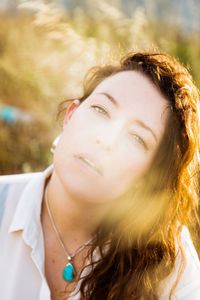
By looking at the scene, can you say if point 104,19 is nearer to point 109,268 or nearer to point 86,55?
point 86,55

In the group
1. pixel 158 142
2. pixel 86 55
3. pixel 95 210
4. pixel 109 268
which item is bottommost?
pixel 109 268

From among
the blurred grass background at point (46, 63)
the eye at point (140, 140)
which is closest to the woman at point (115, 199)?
the eye at point (140, 140)

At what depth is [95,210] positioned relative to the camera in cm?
238

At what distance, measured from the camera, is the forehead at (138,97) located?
216 centimetres

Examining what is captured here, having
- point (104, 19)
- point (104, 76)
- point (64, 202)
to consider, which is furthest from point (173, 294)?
point (104, 19)

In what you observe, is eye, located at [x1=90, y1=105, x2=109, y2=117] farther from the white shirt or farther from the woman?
the white shirt

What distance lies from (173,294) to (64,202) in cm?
62

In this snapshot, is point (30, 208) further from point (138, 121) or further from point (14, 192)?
point (138, 121)

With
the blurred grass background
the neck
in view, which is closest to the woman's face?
the neck

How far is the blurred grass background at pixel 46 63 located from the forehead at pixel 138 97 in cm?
139

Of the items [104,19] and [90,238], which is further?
[104,19]

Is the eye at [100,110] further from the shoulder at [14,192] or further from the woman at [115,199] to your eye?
the shoulder at [14,192]

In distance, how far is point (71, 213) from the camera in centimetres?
233

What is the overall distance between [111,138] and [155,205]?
484 millimetres
